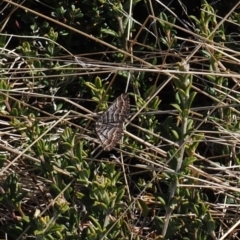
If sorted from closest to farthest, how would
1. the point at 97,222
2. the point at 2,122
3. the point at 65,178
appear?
the point at 97,222, the point at 65,178, the point at 2,122

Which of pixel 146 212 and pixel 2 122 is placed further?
pixel 2 122

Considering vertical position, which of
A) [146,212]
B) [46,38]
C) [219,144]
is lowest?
[146,212]

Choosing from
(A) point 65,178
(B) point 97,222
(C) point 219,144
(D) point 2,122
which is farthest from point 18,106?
(C) point 219,144

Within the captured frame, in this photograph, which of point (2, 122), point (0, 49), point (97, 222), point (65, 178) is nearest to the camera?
point (97, 222)

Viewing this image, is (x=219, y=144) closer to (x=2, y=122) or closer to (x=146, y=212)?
(x=146, y=212)

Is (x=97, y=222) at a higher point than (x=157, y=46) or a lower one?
lower

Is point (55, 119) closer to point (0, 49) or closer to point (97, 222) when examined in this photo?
point (0, 49)

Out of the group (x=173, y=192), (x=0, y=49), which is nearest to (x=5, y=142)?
(x=0, y=49)
